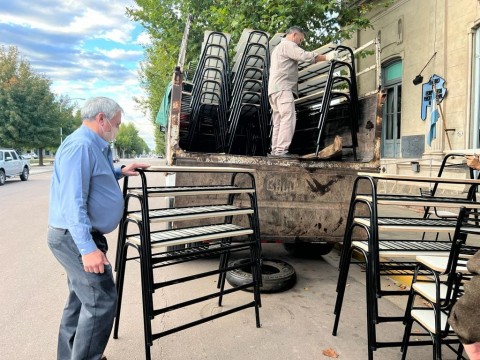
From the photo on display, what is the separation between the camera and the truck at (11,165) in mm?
17917

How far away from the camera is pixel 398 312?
12.3 ft

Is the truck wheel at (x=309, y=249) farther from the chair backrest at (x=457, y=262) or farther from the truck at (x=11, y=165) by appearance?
the truck at (x=11, y=165)

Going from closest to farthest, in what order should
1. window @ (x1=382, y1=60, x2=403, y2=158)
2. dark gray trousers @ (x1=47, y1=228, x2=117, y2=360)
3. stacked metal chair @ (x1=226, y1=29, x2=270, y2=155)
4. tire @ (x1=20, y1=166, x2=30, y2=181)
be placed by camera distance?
dark gray trousers @ (x1=47, y1=228, x2=117, y2=360) → stacked metal chair @ (x1=226, y1=29, x2=270, y2=155) → window @ (x1=382, y1=60, x2=403, y2=158) → tire @ (x1=20, y1=166, x2=30, y2=181)

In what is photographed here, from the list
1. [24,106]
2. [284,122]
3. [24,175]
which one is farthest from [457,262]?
[24,106]

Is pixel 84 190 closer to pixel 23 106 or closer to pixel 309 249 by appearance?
pixel 309 249

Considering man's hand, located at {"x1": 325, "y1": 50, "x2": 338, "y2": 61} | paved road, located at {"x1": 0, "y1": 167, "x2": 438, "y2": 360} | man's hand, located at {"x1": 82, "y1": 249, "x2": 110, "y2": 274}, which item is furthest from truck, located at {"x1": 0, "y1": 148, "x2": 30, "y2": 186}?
man's hand, located at {"x1": 82, "y1": 249, "x2": 110, "y2": 274}

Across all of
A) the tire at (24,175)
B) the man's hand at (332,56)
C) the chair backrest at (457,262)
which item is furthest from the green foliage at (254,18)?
the tire at (24,175)

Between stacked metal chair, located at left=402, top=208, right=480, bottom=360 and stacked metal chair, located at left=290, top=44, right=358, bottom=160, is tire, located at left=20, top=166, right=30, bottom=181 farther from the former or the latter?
stacked metal chair, located at left=402, top=208, right=480, bottom=360

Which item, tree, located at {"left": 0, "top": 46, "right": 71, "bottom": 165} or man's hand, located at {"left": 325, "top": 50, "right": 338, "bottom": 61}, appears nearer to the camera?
man's hand, located at {"left": 325, "top": 50, "right": 338, "bottom": 61}

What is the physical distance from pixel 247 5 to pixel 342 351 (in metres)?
7.19

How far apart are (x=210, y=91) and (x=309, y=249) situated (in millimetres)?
2910

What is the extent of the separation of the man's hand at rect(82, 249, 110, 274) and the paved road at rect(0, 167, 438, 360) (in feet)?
3.36

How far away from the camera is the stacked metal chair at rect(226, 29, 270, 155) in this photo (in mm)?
5309

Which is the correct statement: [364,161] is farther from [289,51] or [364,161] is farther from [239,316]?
[239,316]
